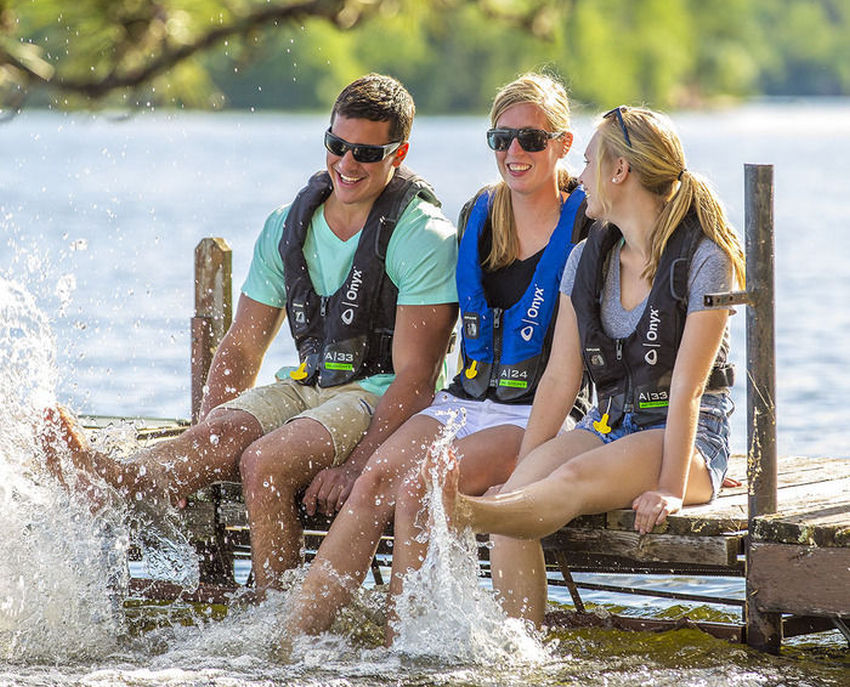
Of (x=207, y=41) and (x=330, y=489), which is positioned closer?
(x=330, y=489)

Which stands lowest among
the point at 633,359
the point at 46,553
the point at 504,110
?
the point at 46,553

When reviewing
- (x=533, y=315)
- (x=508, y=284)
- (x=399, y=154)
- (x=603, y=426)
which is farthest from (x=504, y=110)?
(x=603, y=426)

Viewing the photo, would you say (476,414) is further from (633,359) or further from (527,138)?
(527,138)

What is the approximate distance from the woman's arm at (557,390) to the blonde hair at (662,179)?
0.33 m

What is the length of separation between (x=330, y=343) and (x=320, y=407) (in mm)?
295

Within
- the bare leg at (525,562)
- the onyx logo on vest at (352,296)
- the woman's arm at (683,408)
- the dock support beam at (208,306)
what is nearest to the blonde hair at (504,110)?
the onyx logo on vest at (352,296)

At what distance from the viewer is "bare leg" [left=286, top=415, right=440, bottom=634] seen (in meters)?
4.95

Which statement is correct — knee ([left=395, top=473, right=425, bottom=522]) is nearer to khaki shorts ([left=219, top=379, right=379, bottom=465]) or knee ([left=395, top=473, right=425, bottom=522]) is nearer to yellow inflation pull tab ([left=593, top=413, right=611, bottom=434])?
khaki shorts ([left=219, top=379, right=379, bottom=465])

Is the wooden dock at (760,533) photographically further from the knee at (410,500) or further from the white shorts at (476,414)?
the knee at (410,500)

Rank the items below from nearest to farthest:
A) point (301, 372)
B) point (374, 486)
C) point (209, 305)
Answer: point (374, 486) → point (301, 372) → point (209, 305)

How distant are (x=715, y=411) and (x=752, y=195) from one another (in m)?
0.71

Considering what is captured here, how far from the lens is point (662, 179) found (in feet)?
16.3

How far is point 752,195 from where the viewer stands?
15.9 ft

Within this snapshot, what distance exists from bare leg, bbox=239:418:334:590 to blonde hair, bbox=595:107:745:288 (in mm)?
1283
